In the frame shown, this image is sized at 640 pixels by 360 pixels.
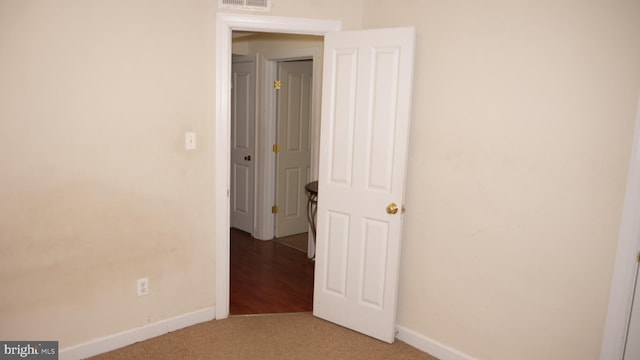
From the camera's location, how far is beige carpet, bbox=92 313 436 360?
2869mm

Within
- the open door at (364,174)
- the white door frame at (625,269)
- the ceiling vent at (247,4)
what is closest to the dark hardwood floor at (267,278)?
the open door at (364,174)

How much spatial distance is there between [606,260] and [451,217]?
851mm

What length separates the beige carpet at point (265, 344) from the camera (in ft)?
9.41

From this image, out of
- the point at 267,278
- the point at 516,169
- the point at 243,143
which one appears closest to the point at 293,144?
the point at 243,143

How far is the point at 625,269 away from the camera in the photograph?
217cm

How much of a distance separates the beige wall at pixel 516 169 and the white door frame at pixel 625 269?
36 mm

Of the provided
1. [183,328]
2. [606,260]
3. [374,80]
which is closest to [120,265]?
[183,328]

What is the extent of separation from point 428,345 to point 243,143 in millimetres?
3276

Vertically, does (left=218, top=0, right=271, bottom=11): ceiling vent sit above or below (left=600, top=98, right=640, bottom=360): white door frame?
above

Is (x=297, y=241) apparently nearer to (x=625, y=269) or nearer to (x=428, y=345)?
(x=428, y=345)

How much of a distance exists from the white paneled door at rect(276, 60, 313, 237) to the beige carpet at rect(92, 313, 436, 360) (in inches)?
84.7

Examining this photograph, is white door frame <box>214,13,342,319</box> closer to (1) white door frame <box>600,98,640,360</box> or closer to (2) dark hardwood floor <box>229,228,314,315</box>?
(2) dark hardwood floor <box>229,228,314,315</box>

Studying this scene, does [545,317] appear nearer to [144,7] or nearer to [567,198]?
[567,198]

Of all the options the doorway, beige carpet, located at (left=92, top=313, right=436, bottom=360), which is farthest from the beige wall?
the doorway
